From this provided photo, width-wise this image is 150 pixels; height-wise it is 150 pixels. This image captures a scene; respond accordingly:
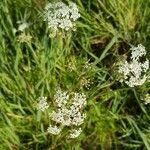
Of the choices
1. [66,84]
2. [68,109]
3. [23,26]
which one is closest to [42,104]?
[68,109]

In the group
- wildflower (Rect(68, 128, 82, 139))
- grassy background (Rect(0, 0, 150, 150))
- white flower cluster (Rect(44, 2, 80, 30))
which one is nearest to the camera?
white flower cluster (Rect(44, 2, 80, 30))

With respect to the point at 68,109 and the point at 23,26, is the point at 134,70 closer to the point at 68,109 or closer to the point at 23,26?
the point at 68,109

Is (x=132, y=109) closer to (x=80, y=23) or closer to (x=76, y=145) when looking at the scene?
(x=76, y=145)

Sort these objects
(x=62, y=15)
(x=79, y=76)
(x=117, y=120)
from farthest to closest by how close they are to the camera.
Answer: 1. (x=117, y=120)
2. (x=79, y=76)
3. (x=62, y=15)

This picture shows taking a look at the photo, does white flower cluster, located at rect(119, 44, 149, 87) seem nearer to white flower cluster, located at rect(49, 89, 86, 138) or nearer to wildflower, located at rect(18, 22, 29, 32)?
Result: white flower cluster, located at rect(49, 89, 86, 138)

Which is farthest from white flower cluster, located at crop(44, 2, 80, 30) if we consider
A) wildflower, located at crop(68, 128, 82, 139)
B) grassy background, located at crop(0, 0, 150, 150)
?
wildflower, located at crop(68, 128, 82, 139)

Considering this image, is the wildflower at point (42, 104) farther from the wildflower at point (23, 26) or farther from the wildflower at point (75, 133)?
the wildflower at point (23, 26)

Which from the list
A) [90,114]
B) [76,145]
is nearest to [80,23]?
[90,114]

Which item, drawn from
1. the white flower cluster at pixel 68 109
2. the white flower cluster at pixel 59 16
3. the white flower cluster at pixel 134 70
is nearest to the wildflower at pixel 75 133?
the white flower cluster at pixel 68 109
